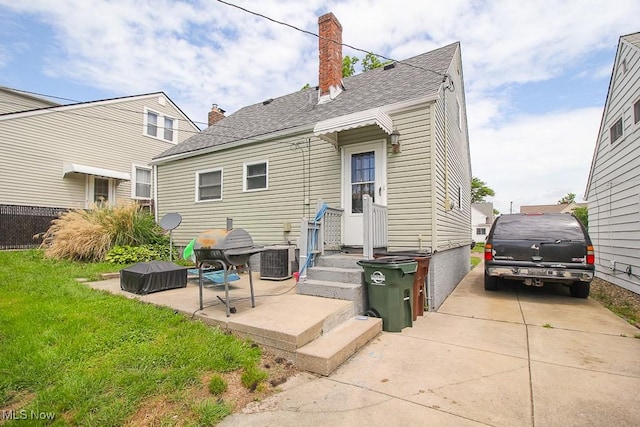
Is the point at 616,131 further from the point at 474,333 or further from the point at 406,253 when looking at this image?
the point at 474,333

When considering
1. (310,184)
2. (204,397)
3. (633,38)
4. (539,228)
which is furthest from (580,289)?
(204,397)

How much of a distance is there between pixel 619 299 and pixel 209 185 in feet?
35.5

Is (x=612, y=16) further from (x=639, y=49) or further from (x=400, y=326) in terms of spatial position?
(x=400, y=326)

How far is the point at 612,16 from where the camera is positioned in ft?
24.0

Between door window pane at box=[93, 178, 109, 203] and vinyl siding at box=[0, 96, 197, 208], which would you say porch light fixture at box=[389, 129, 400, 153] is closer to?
vinyl siding at box=[0, 96, 197, 208]

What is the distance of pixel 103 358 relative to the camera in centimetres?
285

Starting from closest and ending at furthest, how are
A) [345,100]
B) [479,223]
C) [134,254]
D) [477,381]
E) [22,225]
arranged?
[477,381] < [345,100] < [134,254] < [22,225] < [479,223]

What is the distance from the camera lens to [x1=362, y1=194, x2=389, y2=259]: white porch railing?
542 cm

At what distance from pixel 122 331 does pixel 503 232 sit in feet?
23.6

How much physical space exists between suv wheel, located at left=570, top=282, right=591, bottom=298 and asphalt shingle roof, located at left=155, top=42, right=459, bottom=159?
208 inches

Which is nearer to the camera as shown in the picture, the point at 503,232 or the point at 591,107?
the point at 503,232

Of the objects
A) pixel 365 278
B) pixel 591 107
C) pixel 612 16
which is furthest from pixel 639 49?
pixel 365 278

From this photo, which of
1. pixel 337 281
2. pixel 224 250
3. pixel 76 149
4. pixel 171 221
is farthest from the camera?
pixel 76 149

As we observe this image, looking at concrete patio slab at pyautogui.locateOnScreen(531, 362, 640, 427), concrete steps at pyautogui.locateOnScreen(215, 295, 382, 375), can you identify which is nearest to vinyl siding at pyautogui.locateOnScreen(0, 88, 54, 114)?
concrete steps at pyautogui.locateOnScreen(215, 295, 382, 375)
